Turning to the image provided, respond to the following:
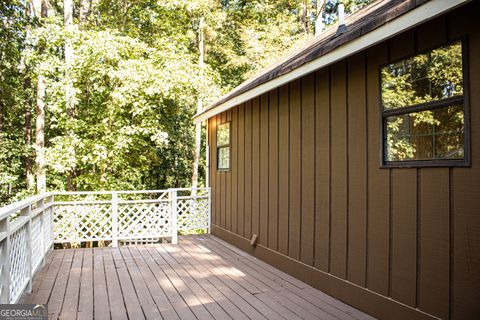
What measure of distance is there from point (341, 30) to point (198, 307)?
2.90 metres

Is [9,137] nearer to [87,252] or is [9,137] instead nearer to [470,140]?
[87,252]

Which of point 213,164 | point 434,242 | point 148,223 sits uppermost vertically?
point 213,164

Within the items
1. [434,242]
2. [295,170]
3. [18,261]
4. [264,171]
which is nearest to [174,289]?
[18,261]

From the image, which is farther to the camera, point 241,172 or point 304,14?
point 304,14

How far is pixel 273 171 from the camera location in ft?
16.7

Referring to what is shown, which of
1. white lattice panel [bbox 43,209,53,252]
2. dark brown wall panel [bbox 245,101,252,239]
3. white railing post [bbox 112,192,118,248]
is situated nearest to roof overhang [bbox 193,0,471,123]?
dark brown wall panel [bbox 245,101,252,239]

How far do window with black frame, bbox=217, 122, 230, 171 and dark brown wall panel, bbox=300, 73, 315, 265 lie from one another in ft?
8.84

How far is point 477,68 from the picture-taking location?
7.70 feet

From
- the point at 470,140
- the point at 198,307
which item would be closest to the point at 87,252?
the point at 198,307

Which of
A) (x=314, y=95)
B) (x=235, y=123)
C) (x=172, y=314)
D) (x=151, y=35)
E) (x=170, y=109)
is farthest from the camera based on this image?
(x=151, y=35)

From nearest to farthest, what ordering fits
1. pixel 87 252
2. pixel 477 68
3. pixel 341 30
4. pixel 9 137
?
pixel 477 68, pixel 341 30, pixel 87 252, pixel 9 137

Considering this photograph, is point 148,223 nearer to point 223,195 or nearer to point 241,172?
point 223,195

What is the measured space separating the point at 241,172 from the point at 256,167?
0.60 m

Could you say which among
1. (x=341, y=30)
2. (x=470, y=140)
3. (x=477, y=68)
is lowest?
(x=470, y=140)
